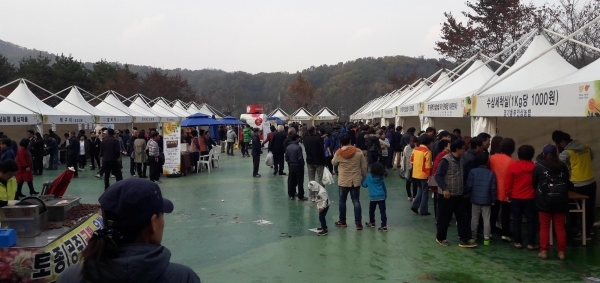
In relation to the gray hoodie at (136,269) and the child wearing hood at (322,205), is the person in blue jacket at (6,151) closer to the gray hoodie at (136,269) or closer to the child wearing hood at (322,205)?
the child wearing hood at (322,205)

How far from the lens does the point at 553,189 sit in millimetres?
5773

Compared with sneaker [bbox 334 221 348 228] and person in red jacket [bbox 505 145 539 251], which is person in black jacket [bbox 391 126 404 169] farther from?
person in red jacket [bbox 505 145 539 251]

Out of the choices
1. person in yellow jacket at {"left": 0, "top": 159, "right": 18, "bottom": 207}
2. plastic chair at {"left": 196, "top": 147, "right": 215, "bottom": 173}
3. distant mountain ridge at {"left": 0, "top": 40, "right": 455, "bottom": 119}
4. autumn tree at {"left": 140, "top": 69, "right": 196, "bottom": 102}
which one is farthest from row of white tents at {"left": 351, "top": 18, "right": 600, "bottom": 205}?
distant mountain ridge at {"left": 0, "top": 40, "right": 455, "bottom": 119}

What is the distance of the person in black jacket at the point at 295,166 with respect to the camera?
34.0 ft

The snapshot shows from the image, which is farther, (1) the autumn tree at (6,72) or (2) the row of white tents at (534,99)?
(1) the autumn tree at (6,72)

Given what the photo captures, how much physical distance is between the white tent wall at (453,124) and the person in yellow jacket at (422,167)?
4.64 metres

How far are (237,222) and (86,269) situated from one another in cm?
701

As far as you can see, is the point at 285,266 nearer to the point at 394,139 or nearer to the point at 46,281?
the point at 46,281

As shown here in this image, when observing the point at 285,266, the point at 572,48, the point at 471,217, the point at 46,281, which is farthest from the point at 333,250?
the point at 572,48

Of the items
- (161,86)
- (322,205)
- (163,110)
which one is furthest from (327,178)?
(161,86)

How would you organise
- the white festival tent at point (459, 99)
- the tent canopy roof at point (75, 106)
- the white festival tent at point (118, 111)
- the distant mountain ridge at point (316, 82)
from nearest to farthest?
the white festival tent at point (459, 99) < the tent canopy roof at point (75, 106) < the white festival tent at point (118, 111) < the distant mountain ridge at point (316, 82)

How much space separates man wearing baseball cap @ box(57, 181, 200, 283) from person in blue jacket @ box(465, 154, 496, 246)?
5.77m

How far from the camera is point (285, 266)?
19.3 ft

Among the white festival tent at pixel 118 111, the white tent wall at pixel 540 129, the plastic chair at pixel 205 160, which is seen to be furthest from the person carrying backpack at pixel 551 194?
the white festival tent at pixel 118 111
